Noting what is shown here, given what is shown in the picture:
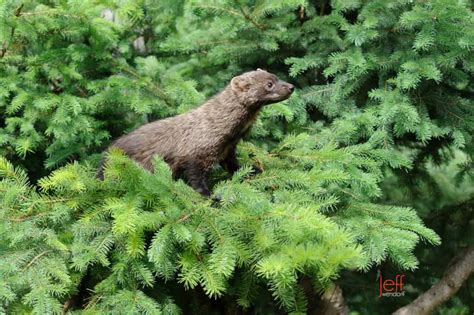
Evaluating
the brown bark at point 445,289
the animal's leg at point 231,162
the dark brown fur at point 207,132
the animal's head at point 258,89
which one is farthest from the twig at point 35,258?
the brown bark at point 445,289

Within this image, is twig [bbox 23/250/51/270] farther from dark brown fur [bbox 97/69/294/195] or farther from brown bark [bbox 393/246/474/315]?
brown bark [bbox 393/246/474/315]

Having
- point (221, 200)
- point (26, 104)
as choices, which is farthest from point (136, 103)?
point (221, 200)

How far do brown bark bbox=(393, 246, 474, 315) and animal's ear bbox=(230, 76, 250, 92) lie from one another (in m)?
2.37

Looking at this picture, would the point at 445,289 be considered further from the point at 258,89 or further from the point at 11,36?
the point at 11,36

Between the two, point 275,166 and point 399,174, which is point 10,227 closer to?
point 275,166

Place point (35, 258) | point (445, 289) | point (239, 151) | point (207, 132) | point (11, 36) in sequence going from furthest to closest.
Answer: point (445, 289)
point (239, 151)
point (11, 36)
point (207, 132)
point (35, 258)

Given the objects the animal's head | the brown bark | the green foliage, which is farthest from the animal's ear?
the brown bark

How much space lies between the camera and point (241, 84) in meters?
4.44

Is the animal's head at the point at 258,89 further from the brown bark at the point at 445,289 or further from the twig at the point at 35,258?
the brown bark at the point at 445,289

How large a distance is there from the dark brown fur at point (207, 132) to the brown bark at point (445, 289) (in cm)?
204

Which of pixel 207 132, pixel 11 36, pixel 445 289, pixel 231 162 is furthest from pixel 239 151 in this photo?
pixel 445 289

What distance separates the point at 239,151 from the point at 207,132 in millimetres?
418

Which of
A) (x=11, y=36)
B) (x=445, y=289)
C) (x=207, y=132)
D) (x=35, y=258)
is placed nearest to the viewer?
(x=35, y=258)

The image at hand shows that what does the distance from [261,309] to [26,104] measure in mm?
2774
